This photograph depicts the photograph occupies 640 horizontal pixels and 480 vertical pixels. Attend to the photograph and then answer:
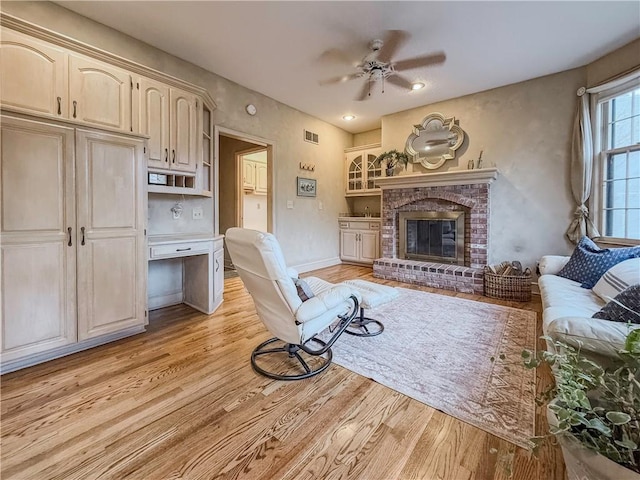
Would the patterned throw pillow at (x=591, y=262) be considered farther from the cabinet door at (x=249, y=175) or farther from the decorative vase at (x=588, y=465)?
the cabinet door at (x=249, y=175)

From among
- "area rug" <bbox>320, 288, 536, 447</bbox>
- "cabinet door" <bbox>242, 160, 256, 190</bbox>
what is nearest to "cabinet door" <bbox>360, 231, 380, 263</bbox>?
"area rug" <bbox>320, 288, 536, 447</bbox>

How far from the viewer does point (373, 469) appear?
122 centimetres

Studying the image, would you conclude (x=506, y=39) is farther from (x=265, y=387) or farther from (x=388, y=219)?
(x=265, y=387)

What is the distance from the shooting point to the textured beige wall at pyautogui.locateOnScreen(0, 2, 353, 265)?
2.63 metres

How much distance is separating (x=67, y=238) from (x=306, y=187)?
12.1 feet

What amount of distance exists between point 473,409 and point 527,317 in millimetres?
1924

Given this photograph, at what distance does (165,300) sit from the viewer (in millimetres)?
3338

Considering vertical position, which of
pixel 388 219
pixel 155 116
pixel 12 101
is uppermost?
pixel 155 116

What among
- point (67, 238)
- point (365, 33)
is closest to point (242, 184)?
point (365, 33)

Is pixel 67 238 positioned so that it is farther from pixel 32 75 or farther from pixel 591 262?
pixel 591 262

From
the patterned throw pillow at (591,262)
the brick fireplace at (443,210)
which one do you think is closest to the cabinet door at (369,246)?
the brick fireplace at (443,210)

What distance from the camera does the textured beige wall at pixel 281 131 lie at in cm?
263

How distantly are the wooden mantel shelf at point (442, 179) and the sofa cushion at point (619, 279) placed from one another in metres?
2.19

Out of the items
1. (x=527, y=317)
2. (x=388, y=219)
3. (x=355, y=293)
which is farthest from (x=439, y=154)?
(x=355, y=293)
